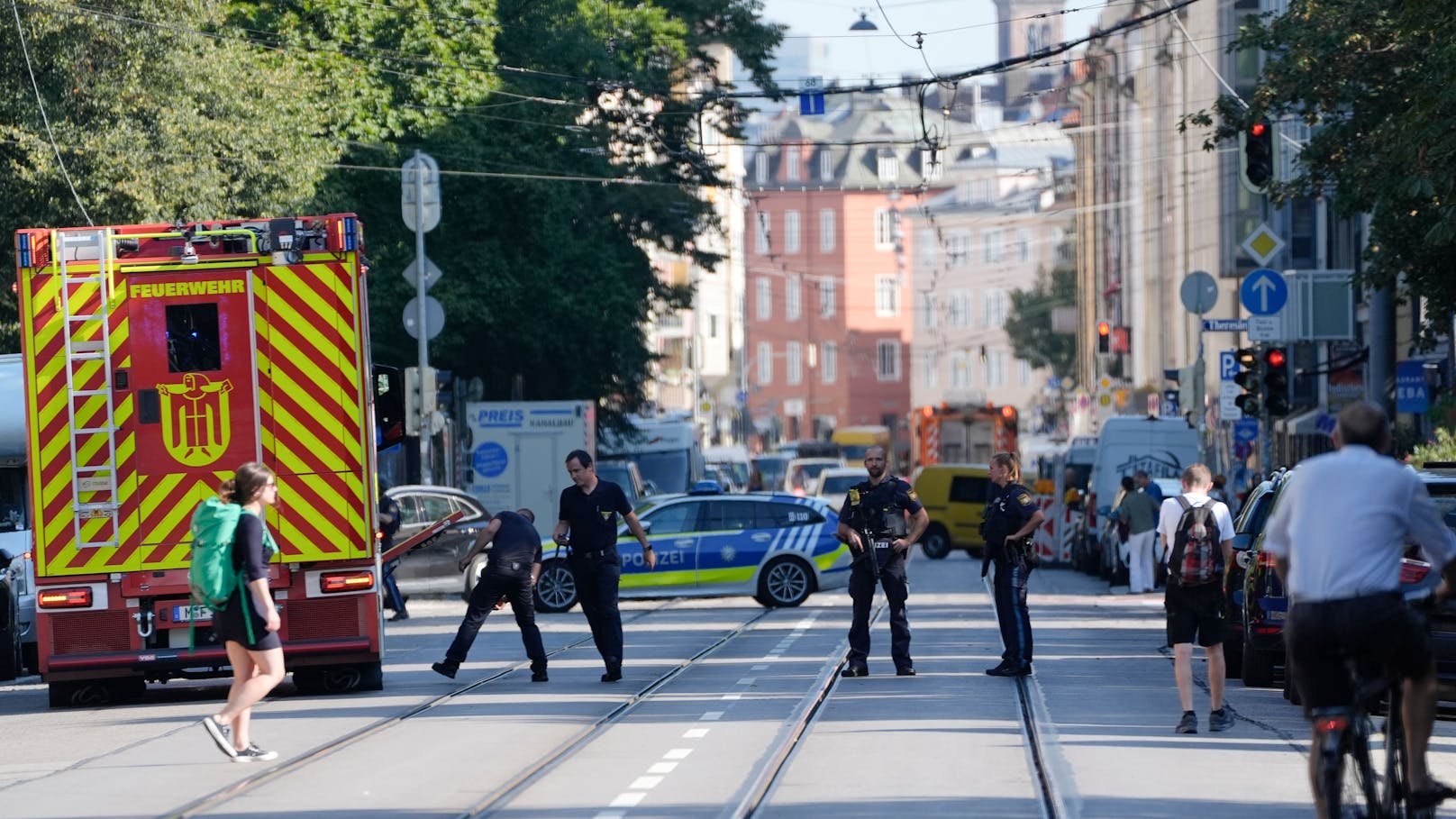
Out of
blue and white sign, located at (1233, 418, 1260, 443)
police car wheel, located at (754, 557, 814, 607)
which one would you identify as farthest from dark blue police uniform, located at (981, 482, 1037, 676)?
blue and white sign, located at (1233, 418, 1260, 443)

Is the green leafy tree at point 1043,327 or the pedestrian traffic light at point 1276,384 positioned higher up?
the green leafy tree at point 1043,327

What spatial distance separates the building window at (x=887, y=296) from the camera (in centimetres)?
12475

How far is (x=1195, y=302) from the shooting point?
32.8 meters

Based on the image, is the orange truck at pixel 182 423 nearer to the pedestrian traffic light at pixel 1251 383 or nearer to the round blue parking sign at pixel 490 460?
the pedestrian traffic light at pixel 1251 383

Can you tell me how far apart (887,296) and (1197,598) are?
368 feet

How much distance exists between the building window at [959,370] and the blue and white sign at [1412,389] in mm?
98726

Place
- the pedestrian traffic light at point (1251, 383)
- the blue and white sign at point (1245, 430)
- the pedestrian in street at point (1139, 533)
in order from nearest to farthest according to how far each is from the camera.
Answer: the pedestrian traffic light at point (1251, 383) < the pedestrian in street at point (1139, 533) < the blue and white sign at point (1245, 430)

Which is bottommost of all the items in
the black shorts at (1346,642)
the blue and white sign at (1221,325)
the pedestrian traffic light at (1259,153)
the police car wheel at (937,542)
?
the police car wheel at (937,542)

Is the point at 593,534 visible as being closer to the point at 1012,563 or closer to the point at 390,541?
the point at 1012,563

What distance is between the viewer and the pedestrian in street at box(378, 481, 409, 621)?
26812mm

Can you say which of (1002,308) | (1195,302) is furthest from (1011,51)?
(1195,302)

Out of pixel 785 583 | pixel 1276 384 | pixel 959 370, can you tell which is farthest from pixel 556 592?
pixel 959 370

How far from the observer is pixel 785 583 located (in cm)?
2959

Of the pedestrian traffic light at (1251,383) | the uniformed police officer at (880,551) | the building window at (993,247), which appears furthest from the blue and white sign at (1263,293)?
the building window at (993,247)
